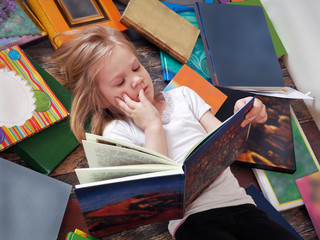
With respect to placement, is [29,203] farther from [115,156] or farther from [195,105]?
[195,105]

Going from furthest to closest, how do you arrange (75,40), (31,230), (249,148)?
(249,148), (75,40), (31,230)

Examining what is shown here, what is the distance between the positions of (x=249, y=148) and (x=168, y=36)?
0.59 m

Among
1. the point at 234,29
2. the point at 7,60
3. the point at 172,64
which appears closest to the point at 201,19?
the point at 234,29

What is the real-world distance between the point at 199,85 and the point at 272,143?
1.25 feet

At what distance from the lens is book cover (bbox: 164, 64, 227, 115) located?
1307mm

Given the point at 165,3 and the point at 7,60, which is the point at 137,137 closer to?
the point at 7,60

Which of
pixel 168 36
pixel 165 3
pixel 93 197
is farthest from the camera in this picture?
pixel 165 3

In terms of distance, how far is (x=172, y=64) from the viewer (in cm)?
141

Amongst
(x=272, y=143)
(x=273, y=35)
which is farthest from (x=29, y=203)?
(x=273, y=35)

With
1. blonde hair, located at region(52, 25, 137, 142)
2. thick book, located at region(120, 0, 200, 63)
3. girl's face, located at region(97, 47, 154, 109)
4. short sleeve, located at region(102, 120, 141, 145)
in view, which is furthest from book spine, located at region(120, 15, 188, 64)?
short sleeve, located at region(102, 120, 141, 145)

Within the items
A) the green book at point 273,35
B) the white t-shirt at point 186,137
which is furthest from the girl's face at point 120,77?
the green book at point 273,35

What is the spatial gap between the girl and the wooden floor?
103 millimetres

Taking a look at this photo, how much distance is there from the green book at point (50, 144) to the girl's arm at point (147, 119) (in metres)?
0.28

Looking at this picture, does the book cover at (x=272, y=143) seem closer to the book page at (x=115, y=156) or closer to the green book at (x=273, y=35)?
the green book at (x=273, y=35)
